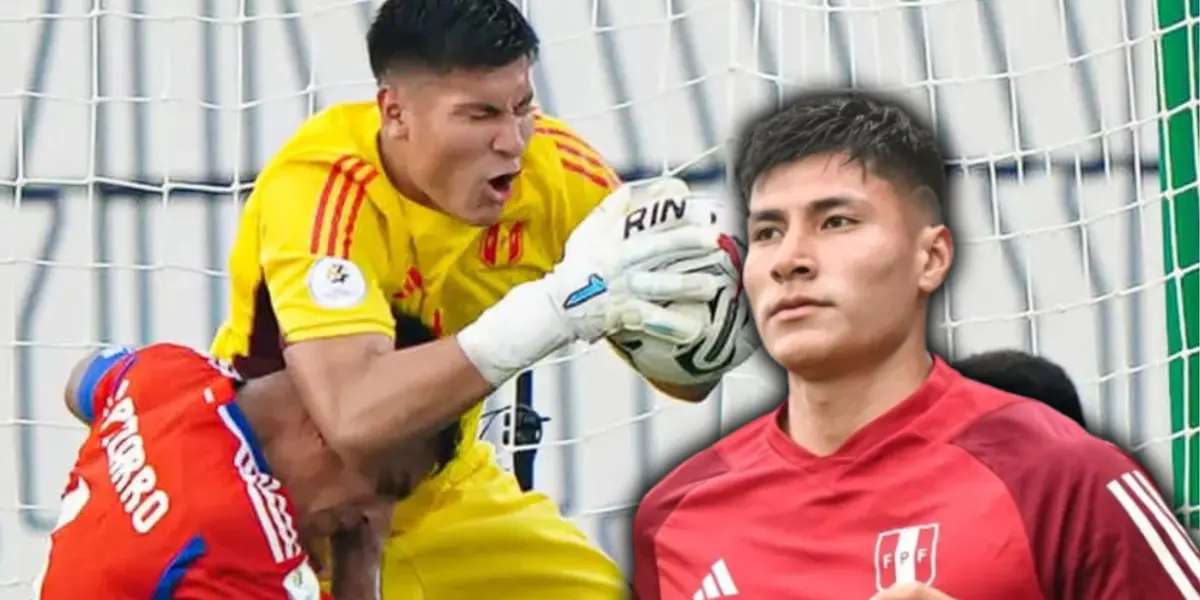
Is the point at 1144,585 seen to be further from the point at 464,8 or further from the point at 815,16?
the point at 815,16

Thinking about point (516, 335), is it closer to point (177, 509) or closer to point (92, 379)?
point (177, 509)

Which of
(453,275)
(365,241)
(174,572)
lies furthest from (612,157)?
(174,572)

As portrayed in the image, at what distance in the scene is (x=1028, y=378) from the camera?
2.54 m

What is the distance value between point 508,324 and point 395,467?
0.40 m

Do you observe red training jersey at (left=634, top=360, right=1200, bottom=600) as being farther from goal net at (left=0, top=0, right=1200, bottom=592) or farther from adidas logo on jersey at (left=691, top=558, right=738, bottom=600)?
goal net at (left=0, top=0, right=1200, bottom=592)

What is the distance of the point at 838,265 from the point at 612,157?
5.67ft

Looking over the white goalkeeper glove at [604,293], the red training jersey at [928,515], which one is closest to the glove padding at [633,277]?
the white goalkeeper glove at [604,293]

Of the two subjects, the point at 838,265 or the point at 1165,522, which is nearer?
the point at 1165,522

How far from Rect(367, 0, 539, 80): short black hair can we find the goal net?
0.53 metres

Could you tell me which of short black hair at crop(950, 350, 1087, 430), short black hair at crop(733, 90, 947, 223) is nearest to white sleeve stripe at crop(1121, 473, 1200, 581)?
short black hair at crop(733, 90, 947, 223)

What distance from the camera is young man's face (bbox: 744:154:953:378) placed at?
2008mm

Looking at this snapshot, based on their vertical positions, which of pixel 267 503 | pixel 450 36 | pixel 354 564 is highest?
pixel 450 36

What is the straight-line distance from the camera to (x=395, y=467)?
2.77 m

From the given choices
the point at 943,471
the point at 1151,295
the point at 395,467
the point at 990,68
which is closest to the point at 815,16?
the point at 990,68
